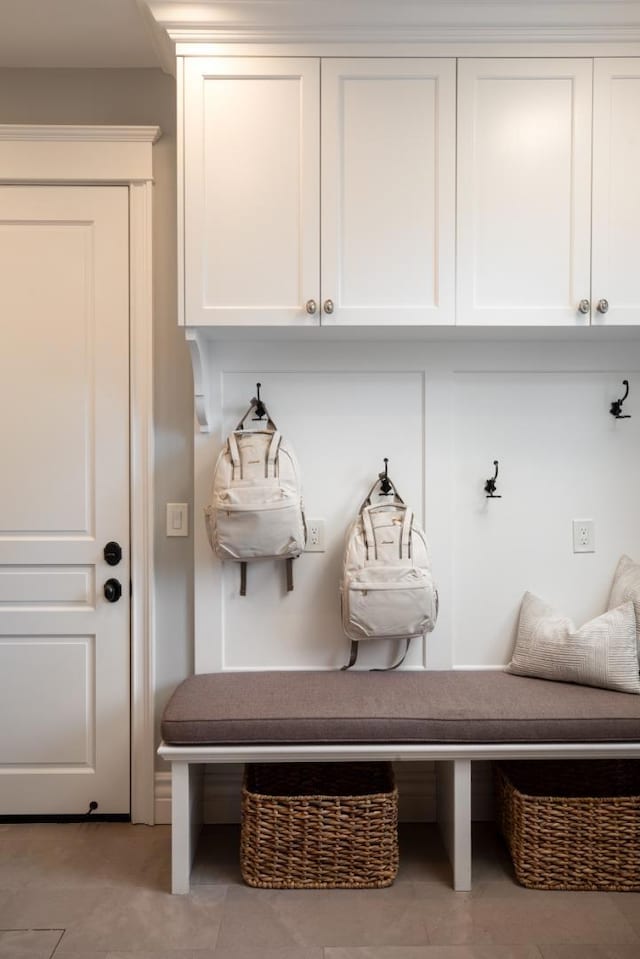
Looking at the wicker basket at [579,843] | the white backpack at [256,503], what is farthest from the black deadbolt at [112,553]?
the wicker basket at [579,843]

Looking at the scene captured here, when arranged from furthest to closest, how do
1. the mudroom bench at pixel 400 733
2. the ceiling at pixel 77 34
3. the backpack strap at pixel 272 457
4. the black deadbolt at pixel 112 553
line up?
the black deadbolt at pixel 112 553, the backpack strap at pixel 272 457, the ceiling at pixel 77 34, the mudroom bench at pixel 400 733

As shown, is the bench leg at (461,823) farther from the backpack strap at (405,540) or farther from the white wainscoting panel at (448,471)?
the backpack strap at (405,540)

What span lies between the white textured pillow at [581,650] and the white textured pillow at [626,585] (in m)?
0.03

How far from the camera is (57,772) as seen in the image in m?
2.42

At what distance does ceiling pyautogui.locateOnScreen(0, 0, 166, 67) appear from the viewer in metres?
2.09

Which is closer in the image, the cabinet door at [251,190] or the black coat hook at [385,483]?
the cabinet door at [251,190]

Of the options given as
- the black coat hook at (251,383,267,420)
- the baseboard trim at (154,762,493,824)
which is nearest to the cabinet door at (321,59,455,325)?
the black coat hook at (251,383,267,420)

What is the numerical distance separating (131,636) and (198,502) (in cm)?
53

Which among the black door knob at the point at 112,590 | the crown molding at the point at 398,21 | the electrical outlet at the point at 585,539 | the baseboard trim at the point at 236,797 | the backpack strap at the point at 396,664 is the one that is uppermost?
the crown molding at the point at 398,21

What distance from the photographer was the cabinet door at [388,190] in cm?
204

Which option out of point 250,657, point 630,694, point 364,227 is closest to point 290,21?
point 364,227

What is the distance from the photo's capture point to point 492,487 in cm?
238

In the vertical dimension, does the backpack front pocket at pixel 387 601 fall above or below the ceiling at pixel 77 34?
below

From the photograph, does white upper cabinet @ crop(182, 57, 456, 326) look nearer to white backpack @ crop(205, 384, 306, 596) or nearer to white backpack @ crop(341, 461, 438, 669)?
white backpack @ crop(205, 384, 306, 596)
